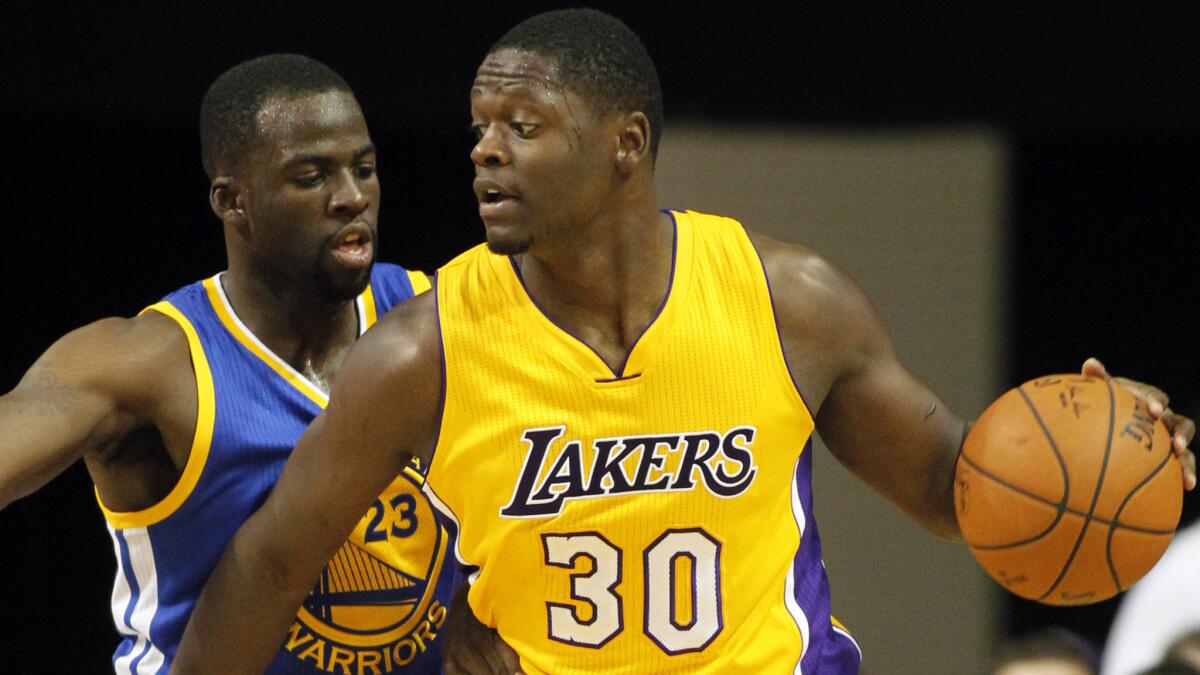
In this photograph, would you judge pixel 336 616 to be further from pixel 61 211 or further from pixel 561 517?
pixel 61 211

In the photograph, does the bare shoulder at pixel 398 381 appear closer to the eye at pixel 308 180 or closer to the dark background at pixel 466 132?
the eye at pixel 308 180

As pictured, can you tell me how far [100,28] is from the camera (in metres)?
4.60

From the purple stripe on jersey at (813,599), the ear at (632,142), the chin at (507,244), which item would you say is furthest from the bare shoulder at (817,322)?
the chin at (507,244)

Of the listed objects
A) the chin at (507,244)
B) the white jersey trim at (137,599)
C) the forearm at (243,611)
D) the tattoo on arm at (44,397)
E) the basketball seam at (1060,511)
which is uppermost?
the chin at (507,244)

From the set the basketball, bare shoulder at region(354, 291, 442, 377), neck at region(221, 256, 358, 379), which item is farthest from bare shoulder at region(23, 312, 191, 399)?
the basketball

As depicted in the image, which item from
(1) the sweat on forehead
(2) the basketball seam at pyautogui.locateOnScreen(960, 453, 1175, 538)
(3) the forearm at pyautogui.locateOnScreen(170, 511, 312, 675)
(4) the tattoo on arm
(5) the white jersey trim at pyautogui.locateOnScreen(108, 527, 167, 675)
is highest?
(1) the sweat on forehead

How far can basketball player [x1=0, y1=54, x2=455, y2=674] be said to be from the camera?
9.94ft

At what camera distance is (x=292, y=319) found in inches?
126

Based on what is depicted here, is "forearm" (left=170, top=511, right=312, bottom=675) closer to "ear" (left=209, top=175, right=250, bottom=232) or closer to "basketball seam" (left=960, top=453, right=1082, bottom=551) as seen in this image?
"ear" (left=209, top=175, right=250, bottom=232)

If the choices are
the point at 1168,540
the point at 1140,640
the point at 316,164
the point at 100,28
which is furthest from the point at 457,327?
the point at 100,28

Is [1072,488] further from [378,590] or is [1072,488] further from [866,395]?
[378,590]

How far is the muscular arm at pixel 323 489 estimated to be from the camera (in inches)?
101

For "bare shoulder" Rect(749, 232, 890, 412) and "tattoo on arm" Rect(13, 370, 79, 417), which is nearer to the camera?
"bare shoulder" Rect(749, 232, 890, 412)

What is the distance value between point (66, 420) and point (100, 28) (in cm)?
207
